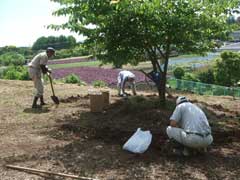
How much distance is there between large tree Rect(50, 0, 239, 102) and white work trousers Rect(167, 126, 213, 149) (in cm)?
296

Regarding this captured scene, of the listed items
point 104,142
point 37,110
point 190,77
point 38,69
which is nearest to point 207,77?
point 190,77

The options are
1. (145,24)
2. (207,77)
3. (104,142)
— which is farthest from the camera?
(207,77)

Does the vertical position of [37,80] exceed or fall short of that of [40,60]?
it falls short

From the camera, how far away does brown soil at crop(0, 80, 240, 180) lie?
6.40 metres

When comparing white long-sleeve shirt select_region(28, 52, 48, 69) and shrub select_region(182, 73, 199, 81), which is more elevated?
white long-sleeve shirt select_region(28, 52, 48, 69)

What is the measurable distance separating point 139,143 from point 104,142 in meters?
0.96

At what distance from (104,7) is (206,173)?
14.4 ft

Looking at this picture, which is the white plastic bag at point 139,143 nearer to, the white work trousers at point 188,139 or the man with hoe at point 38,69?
the white work trousers at point 188,139

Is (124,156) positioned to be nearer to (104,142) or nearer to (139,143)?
(139,143)

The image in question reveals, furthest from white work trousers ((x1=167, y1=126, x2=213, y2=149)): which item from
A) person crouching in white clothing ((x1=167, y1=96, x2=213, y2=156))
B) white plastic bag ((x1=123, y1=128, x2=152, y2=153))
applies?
white plastic bag ((x1=123, y1=128, x2=152, y2=153))

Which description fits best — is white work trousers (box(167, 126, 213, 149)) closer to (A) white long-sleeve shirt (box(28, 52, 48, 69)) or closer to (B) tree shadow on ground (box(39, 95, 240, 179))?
(B) tree shadow on ground (box(39, 95, 240, 179))

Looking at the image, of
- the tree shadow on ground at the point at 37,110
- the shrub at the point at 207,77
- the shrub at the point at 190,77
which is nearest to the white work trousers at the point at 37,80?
the tree shadow on ground at the point at 37,110

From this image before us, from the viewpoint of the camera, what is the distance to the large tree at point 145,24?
8898 mm

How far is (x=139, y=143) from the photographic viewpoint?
23.3 feet
